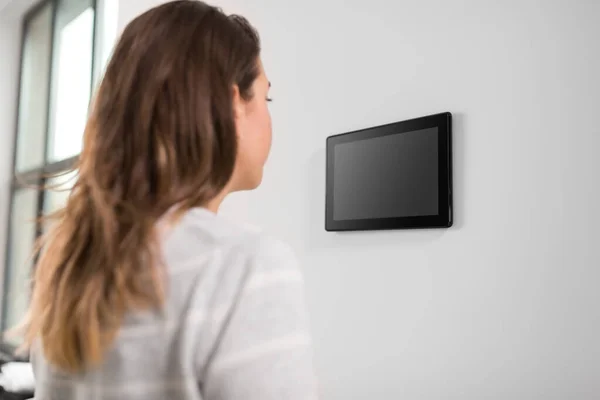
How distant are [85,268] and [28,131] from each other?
3.15m

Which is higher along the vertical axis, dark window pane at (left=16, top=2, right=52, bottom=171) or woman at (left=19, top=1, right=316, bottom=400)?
dark window pane at (left=16, top=2, right=52, bottom=171)

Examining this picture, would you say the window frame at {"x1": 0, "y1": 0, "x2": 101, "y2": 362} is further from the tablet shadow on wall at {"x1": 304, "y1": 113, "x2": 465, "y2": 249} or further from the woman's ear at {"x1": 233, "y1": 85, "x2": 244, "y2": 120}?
the woman's ear at {"x1": 233, "y1": 85, "x2": 244, "y2": 120}

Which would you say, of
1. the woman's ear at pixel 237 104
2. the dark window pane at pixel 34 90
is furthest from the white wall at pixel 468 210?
the dark window pane at pixel 34 90

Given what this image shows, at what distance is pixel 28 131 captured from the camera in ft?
11.0

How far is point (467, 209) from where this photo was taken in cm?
127

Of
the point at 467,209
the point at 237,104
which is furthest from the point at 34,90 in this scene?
the point at 237,104

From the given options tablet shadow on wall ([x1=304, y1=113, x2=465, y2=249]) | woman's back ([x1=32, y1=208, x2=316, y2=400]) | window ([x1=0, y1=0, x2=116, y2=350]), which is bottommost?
woman's back ([x1=32, y1=208, x2=316, y2=400])

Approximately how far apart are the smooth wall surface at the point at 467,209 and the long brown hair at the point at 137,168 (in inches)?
29.1

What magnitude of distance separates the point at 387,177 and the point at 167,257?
3.17 feet

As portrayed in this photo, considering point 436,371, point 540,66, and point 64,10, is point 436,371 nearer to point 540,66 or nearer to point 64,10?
point 540,66

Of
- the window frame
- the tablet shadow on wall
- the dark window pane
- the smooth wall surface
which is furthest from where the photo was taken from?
the dark window pane

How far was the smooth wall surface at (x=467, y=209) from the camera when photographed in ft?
3.65

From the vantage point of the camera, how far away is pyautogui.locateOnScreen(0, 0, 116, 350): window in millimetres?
2945

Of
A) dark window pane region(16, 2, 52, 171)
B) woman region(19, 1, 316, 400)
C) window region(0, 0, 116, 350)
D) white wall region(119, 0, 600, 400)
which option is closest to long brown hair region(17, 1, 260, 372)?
woman region(19, 1, 316, 400)
